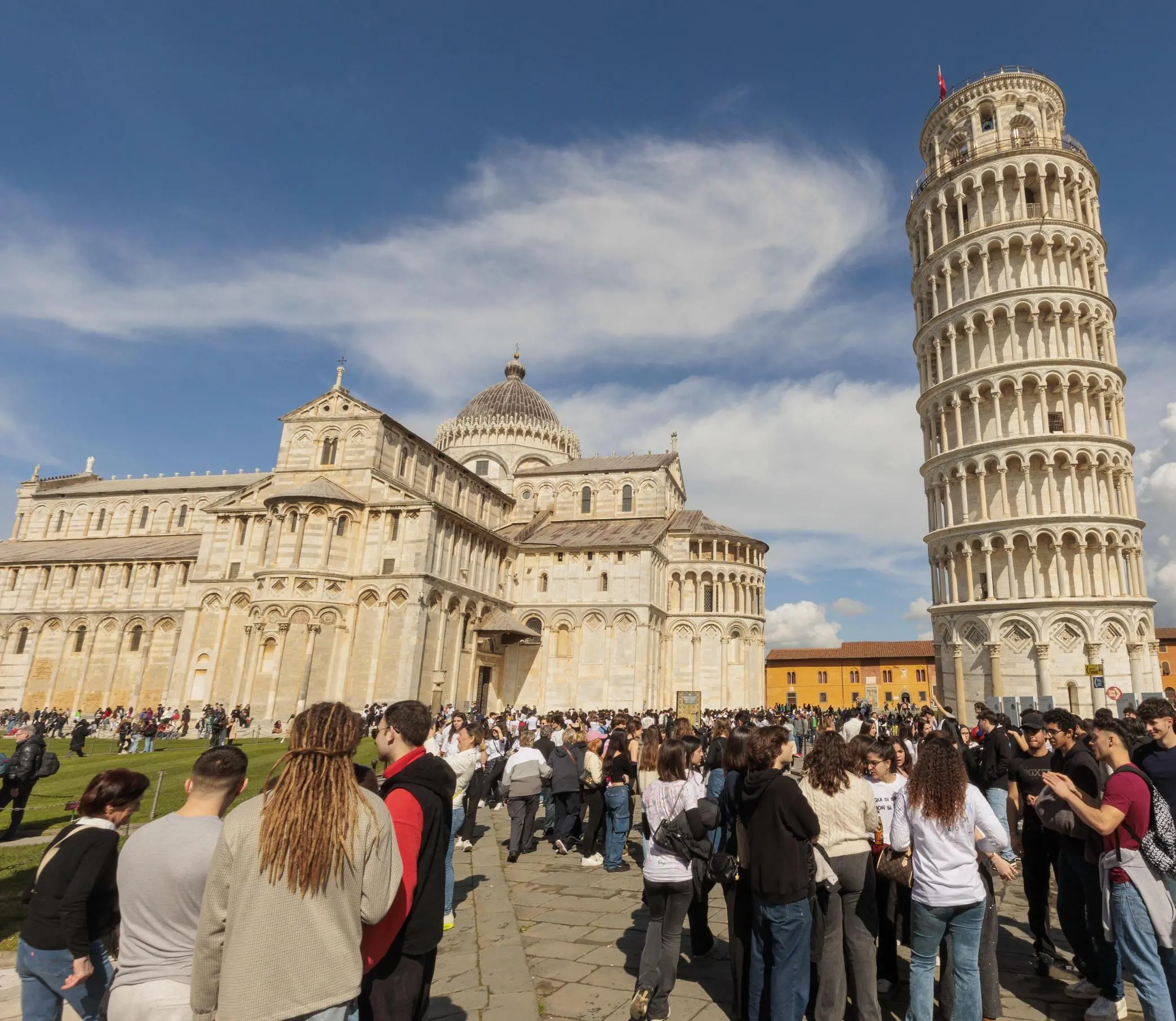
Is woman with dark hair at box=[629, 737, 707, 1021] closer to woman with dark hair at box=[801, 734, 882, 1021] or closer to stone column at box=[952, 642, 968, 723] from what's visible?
woman with dark hair at box=[801, 734, 882, 1021]

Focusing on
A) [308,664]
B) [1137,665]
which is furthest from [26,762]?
[1137,665]

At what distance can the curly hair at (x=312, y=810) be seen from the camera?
9.23 ft

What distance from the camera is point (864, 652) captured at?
73500 millimetres

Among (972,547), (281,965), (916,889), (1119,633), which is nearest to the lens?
(281,965)

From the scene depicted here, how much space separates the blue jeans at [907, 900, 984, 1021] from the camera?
4.81 metres

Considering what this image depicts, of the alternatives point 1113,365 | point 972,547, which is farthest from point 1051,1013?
point 1113,365

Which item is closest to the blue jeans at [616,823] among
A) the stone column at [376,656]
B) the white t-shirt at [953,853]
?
the white t-shirt at [953,853]

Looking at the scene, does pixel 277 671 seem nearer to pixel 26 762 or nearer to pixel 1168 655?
pixel 26 762

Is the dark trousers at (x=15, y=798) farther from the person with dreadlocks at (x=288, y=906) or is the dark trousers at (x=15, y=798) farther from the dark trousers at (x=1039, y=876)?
the dark trousers at (x=1039, y=876)

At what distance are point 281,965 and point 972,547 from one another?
33.5 metres

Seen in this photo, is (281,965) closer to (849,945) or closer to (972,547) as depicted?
(849,945)

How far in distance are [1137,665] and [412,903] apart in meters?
34.1

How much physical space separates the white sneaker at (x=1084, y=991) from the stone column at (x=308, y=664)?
3190cm

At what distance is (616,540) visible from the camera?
4441cm
